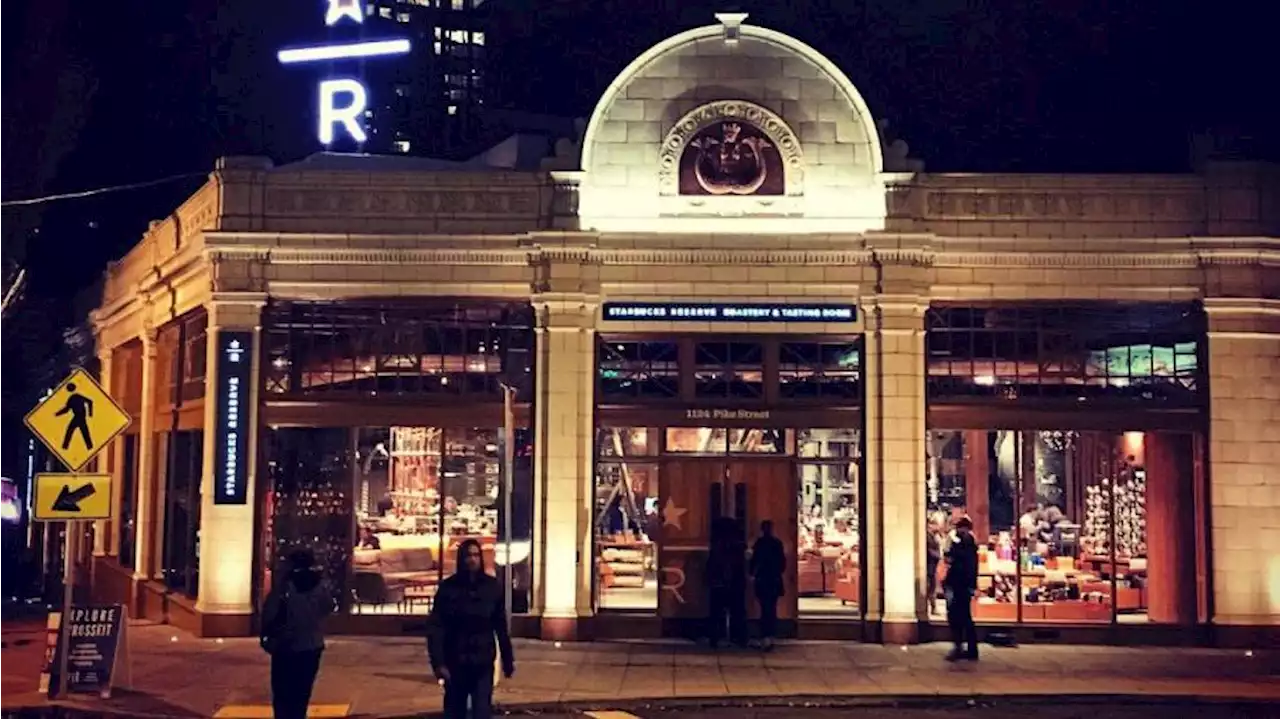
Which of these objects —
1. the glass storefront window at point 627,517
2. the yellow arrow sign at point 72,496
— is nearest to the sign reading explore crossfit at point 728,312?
the glass storefront window at point 627,517

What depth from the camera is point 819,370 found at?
60.6 ft

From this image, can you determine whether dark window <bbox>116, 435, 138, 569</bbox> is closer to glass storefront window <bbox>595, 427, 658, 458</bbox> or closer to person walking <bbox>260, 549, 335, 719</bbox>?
glass storefront window <bbox>595, 427, 658, 458</bbox>

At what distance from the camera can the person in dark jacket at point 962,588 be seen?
16562mm

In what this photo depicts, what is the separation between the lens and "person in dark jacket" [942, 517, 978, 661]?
1656 centimetres

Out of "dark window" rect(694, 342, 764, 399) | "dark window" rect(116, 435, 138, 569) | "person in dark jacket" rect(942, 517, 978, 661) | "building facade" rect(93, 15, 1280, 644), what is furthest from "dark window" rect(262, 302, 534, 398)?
"dark window" rect(116, 435, 138, 569)

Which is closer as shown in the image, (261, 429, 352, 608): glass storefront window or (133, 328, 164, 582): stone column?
(261, 429, 352, 608): glass storefront window

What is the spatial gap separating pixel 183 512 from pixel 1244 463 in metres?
15.9

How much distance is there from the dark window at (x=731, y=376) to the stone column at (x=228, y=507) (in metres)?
6.19

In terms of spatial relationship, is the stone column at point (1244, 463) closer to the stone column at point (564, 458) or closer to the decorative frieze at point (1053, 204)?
the decorative frieze at point (1053, 204)

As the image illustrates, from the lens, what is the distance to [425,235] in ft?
60.0

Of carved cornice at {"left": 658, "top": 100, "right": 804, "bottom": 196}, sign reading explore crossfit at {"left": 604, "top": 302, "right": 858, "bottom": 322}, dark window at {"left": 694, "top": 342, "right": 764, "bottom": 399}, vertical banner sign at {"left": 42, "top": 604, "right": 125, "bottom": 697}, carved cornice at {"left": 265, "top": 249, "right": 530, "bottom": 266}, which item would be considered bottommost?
vertical banner sign at {"left": 42, "top": 604, "right": 125, "bottom": 697}

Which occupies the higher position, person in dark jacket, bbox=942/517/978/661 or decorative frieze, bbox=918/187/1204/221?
decorative frieze, bbox=918/187/1204/221

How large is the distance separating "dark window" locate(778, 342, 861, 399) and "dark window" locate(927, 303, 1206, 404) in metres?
1.08

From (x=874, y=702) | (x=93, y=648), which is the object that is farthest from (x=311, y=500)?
(x=874, y=702)
